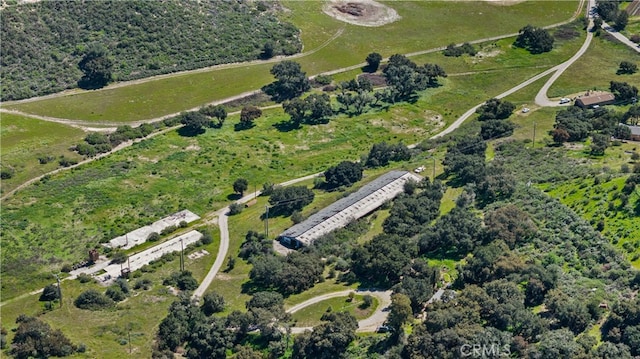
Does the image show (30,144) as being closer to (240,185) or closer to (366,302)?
(240,185)

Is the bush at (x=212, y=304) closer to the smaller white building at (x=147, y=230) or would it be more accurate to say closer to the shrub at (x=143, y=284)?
the shrub at (x=143, y=284)

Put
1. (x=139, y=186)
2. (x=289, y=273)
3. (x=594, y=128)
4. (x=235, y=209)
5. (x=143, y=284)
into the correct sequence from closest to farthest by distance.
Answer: (x=289, y=273)
(x=143, y=284)
(x=235, y=209)
(x=139, y=186)
(x=594, y=128)

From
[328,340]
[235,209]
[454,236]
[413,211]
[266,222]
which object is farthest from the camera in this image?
[235,209]

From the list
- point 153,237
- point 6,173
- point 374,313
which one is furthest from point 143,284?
point 6,173

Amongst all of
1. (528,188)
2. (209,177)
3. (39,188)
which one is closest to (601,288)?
(528,188)

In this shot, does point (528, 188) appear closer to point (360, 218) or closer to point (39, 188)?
point (360, 218)

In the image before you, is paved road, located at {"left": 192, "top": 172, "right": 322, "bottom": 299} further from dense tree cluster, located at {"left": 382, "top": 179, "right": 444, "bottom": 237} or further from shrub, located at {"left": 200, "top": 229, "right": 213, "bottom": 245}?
dense tree cluster, located at {"left": 382, "top": 179, "right": 444, "bottom": 237}

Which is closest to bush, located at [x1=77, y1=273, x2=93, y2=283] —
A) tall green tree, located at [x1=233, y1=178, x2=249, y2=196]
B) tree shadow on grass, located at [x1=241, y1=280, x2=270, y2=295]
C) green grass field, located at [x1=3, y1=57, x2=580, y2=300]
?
green grass field, located at [x1=3, y1=57, x2=580, y2=300]

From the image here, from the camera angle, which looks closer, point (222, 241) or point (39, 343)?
point (39, 343)
